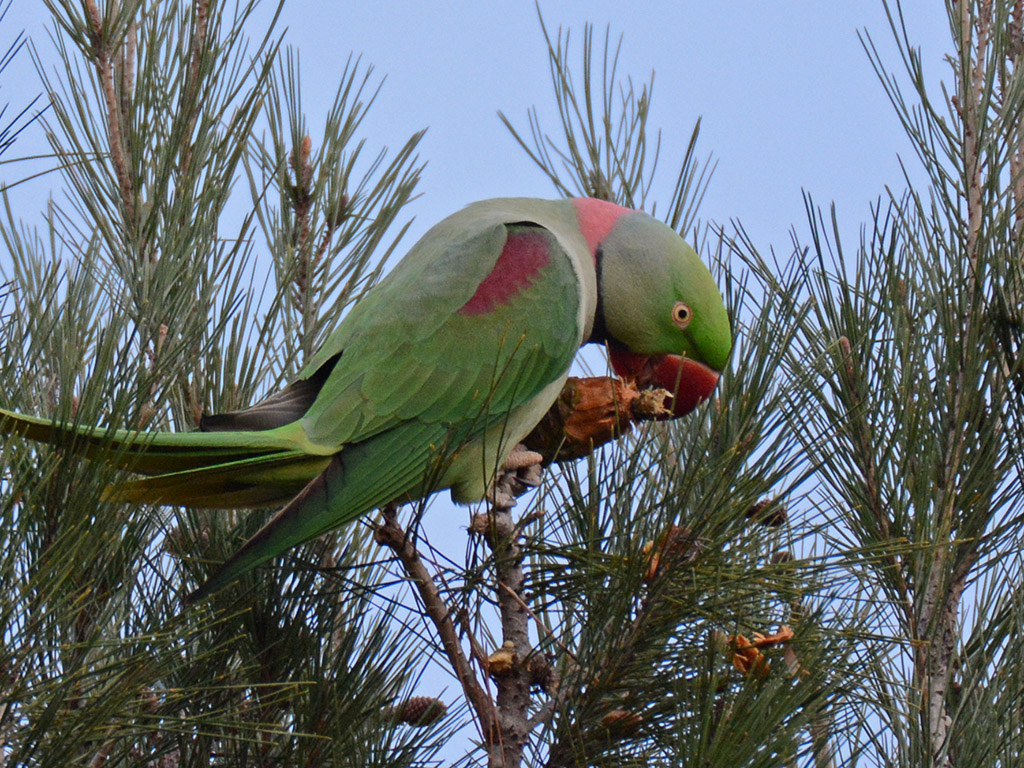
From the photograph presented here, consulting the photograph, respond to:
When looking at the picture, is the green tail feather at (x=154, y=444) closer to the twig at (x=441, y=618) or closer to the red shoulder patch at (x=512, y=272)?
the twig at (x=441, y=618)

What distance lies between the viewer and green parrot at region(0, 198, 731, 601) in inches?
58.9

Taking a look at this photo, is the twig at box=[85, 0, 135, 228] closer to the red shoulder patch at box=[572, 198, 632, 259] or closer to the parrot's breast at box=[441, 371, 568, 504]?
the parrot's breast at box=[441, 371, 568, 504]

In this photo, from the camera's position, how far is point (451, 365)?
1.85m

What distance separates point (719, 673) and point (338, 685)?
1.95ft

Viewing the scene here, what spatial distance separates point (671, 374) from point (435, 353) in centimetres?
47

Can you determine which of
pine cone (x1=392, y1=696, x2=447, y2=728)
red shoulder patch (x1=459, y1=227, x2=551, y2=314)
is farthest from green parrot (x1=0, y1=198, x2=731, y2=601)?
pine cone (x1=392, y1=696, x2=447, y2=728)

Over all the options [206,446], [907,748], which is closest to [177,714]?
[206,446]

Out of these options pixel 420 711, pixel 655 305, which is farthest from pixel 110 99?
pixel 420 711

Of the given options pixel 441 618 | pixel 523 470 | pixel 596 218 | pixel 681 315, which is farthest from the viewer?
pixel 596 218

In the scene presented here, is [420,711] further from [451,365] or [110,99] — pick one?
[110,99]

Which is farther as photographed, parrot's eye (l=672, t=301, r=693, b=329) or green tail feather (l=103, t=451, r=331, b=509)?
parrot's eye (l=672, t=301, r=693, b=329)

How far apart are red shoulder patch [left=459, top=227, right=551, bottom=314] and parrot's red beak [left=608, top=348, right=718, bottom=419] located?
0.29 meters

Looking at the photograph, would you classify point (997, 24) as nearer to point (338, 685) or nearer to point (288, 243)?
point (288, 243)

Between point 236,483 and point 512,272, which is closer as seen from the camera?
point 236,483
